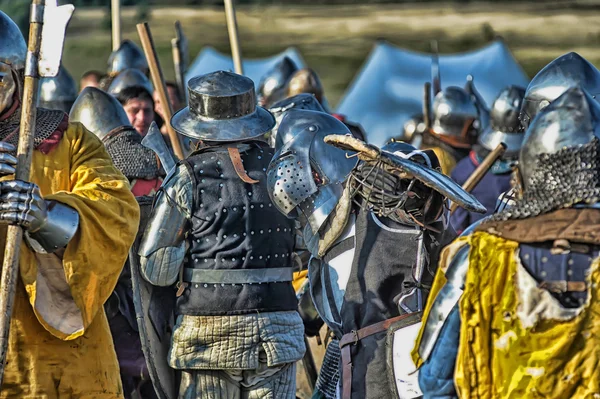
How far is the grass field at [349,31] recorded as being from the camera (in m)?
24.9

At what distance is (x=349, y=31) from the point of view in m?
26.9

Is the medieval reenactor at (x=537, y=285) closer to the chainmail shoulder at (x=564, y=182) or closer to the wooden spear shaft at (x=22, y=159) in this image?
the chainmail shoulder at (x=564, y=182)

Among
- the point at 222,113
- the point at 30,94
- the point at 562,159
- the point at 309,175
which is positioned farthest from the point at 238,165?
the point at 562,159

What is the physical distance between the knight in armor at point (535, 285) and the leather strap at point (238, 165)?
2.59 m

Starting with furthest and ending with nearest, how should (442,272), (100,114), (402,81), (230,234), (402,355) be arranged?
(402,81) < (100,114) < (230,234) < (402,355) < (442,272)

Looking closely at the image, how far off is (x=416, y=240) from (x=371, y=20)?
21735 millimetres

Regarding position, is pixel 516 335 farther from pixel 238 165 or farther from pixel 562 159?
pixel 238 165

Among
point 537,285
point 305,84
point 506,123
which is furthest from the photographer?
point 305,84

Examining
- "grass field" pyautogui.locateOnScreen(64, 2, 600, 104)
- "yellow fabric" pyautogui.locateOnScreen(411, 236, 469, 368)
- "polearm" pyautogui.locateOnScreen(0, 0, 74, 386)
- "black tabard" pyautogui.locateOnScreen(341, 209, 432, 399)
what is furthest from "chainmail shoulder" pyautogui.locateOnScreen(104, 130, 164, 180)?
"grass field" pyautogui.locateOnScreen(64, 2, 600, 104)

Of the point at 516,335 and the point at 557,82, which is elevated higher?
the point at 557,82

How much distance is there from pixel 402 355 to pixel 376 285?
12.2 inches

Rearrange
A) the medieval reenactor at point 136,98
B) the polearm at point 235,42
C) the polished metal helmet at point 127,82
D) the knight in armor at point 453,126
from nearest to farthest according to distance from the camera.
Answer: the medieval reenactor at point 136,98 < the polished metal helmet at point 127,82 < the polearm at point 235,42 < the knight in armor at point 453,126

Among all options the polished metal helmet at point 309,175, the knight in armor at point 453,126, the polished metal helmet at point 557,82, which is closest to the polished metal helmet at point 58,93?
the knight in armor at point 453,126

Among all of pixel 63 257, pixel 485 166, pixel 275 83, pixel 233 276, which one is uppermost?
pixel 275 83
